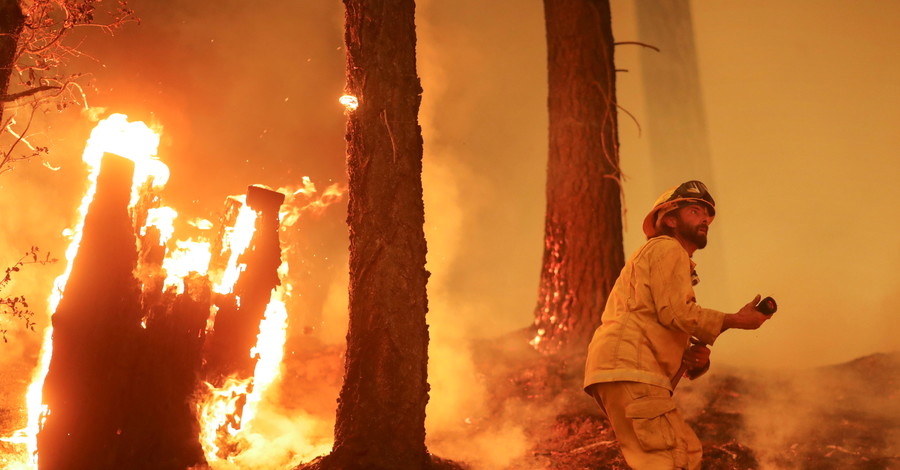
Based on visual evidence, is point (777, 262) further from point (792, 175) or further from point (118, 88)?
point (118, 88)

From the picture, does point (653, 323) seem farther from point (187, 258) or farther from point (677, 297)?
point (187, 258)

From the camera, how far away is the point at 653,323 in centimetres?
347

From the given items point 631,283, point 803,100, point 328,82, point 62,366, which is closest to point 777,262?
point 803,100

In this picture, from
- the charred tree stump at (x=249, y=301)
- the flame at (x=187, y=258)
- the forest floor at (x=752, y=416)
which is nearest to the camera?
the forest floor at (x=752, y=416)

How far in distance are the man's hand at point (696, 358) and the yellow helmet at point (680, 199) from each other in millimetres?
728

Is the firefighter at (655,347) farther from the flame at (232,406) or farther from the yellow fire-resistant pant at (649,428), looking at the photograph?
the flame at (232,406)

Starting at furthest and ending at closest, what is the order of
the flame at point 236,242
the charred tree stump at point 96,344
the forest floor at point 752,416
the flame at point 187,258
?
the flame at point 187,258 → the flame at point 236,242 → the forest floor at point 752,416 → the charred tree stump at point 96,344

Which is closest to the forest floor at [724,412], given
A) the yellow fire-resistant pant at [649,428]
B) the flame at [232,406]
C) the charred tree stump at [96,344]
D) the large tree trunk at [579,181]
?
the large tree trunk at [579,181]

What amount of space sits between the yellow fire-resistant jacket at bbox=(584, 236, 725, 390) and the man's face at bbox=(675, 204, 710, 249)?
229 millimetres

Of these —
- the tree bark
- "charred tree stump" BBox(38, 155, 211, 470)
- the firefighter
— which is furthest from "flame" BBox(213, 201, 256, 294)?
the firefighter

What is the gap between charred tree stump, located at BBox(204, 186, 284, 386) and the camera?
550cm

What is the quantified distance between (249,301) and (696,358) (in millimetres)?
3829

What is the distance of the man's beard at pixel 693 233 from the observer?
375 cm

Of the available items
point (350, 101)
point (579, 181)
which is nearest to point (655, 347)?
point (350, 101)
